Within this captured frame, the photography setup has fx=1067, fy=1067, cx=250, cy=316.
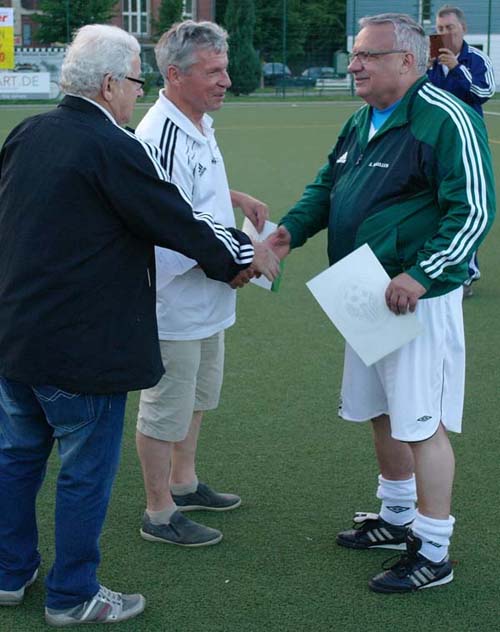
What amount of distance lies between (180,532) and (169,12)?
49609 mm

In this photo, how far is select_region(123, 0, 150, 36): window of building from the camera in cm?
5847

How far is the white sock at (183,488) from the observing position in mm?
4500

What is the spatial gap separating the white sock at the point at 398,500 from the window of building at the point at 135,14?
56812mm

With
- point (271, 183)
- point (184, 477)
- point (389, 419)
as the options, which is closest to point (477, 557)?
point (389, 419)

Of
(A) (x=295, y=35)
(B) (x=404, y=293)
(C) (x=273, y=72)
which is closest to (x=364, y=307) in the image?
(B) (x=404, y=293)

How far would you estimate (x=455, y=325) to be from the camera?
3.70m

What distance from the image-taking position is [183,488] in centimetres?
450

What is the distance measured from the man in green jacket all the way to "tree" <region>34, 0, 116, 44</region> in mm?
39339

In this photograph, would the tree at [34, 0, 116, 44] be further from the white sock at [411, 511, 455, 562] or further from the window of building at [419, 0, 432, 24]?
the white sock at [411, 511, 455, 562]

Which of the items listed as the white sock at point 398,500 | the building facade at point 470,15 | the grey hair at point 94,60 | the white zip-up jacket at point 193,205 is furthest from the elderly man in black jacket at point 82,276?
the building facade at point 470,15

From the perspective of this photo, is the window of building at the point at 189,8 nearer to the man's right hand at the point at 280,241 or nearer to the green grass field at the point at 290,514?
the green grass field at the point at 290,514

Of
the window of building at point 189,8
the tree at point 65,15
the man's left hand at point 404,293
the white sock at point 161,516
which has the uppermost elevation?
the window of building at point 189,8

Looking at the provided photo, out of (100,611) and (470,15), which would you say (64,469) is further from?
(470,15)

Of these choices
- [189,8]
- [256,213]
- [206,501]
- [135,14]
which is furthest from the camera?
[135,14]
